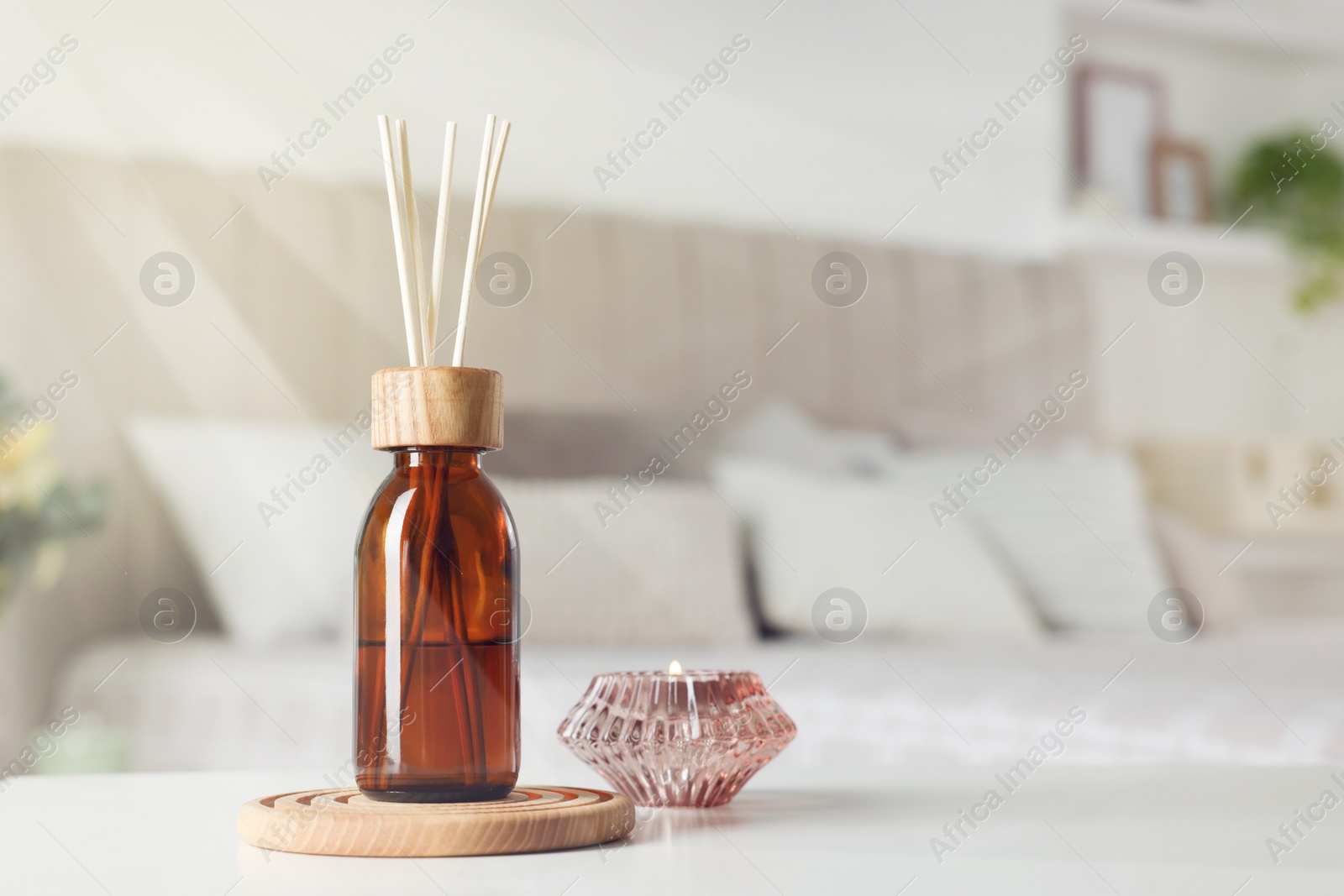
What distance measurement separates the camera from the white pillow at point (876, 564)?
6.99 ft

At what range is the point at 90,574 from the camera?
239cm

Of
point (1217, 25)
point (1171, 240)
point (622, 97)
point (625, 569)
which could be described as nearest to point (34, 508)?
point (625, 569)

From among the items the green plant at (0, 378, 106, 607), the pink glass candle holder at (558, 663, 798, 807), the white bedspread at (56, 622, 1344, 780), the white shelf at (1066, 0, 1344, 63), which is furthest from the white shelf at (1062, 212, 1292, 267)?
the pink glass candle holder at (558, 663, 798, 807)

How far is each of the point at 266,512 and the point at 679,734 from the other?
5.45 ft

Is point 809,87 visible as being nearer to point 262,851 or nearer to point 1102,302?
point 1102,302

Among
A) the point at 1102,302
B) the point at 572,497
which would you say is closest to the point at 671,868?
the point at 572,497

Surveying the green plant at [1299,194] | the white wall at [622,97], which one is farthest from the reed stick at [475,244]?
the green plant at [1299,194]

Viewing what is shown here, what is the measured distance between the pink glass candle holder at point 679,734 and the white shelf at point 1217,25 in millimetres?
3263

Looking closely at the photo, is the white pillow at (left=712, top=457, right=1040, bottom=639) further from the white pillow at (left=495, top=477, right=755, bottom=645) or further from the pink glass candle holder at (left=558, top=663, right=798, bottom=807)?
the pink glass candle holder at (left=558, top=663, right=798, bottom=807)

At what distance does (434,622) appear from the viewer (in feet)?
2.09

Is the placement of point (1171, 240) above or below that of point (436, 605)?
above

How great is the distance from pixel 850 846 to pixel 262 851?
279mm

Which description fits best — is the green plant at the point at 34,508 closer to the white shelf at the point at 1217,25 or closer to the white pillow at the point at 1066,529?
the white pillow at the point at 1066,529

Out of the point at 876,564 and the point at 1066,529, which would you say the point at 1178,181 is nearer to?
the point at 1066,529
